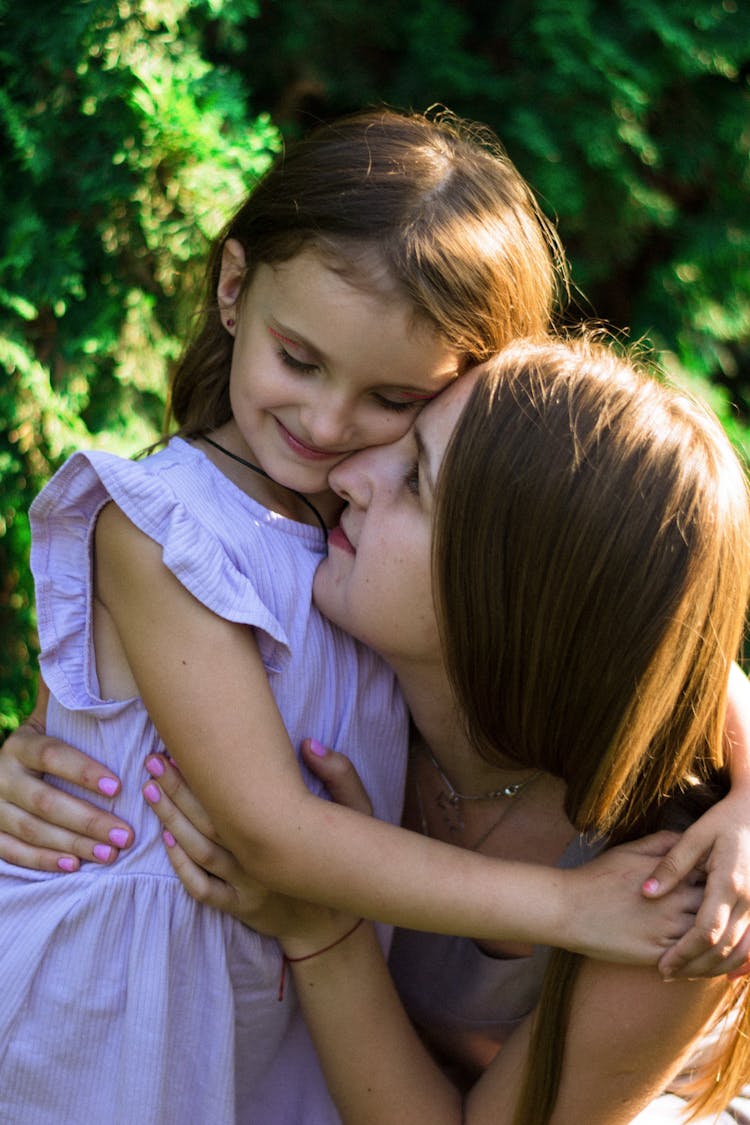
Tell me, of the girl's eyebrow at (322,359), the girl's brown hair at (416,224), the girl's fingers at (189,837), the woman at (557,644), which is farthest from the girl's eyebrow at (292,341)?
the girl's fingers at (189,837)

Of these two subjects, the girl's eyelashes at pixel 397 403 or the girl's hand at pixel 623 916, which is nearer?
the girl's hand at pixel 623 916

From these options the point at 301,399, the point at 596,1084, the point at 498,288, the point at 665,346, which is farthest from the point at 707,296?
the point at 596,1084

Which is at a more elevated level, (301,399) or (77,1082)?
(301,399)

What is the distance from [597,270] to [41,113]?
5.29 ft

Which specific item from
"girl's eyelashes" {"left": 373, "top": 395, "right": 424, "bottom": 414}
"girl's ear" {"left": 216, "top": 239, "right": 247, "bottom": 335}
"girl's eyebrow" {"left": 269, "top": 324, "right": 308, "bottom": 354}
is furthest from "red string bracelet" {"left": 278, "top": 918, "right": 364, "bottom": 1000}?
"girl's ear" {"left": 216, "top": 239, "right": 247, "bottom": 335}

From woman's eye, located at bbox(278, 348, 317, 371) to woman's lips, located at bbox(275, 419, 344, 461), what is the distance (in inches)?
4.6

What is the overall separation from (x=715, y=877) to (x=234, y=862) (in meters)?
0.81

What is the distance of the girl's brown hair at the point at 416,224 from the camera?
6.87 ft

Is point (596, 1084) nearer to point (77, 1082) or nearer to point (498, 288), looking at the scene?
point (77, 1082)

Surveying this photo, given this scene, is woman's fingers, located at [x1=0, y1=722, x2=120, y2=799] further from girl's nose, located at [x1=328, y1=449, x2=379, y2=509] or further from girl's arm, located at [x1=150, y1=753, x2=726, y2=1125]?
girl's nose, located at [x1=328, y1=449, x2=379, y2=509]

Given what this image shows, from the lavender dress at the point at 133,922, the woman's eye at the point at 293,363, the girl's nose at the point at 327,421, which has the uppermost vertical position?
the woman's eye at the point at 293,363

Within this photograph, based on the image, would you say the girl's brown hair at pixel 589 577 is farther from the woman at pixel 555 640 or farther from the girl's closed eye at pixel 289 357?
the girl's closed eye at pixel 289 357

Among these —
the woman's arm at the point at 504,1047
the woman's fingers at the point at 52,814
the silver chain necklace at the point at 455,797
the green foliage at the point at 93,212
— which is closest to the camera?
the woman's arm at the point at 504,1047

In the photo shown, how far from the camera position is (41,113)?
8.95ft
